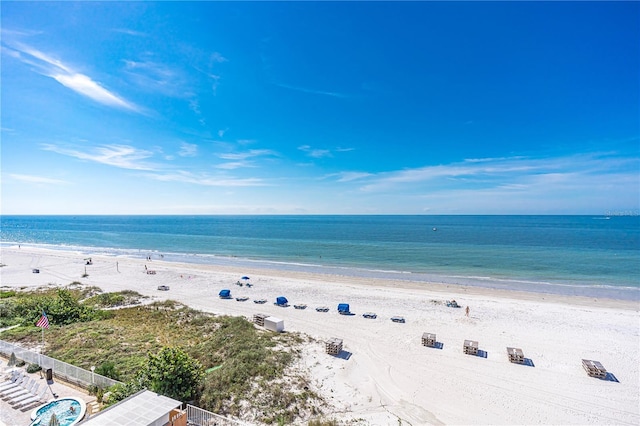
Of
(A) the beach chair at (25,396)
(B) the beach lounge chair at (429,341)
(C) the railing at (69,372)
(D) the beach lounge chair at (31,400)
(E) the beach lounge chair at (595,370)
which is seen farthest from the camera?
(B) the beach lounge chair at (429,341)

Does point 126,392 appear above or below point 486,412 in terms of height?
above

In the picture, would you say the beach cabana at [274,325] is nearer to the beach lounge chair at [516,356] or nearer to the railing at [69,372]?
the railing at [69,372]

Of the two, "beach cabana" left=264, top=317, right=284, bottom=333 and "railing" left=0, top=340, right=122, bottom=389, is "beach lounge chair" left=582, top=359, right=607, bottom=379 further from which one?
"railing" left=0, top=340, right=122, bottom=389

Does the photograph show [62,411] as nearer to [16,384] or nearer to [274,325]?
[16,384]

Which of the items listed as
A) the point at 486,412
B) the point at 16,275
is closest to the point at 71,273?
the point at 16,275

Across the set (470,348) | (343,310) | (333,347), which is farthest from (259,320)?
(470,348)

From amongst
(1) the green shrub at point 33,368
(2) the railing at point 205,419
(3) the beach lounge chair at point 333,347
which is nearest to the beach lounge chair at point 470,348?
(3) the beach lounge chair at point 333,347

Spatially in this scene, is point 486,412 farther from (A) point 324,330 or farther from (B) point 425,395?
(A) point 324,330
